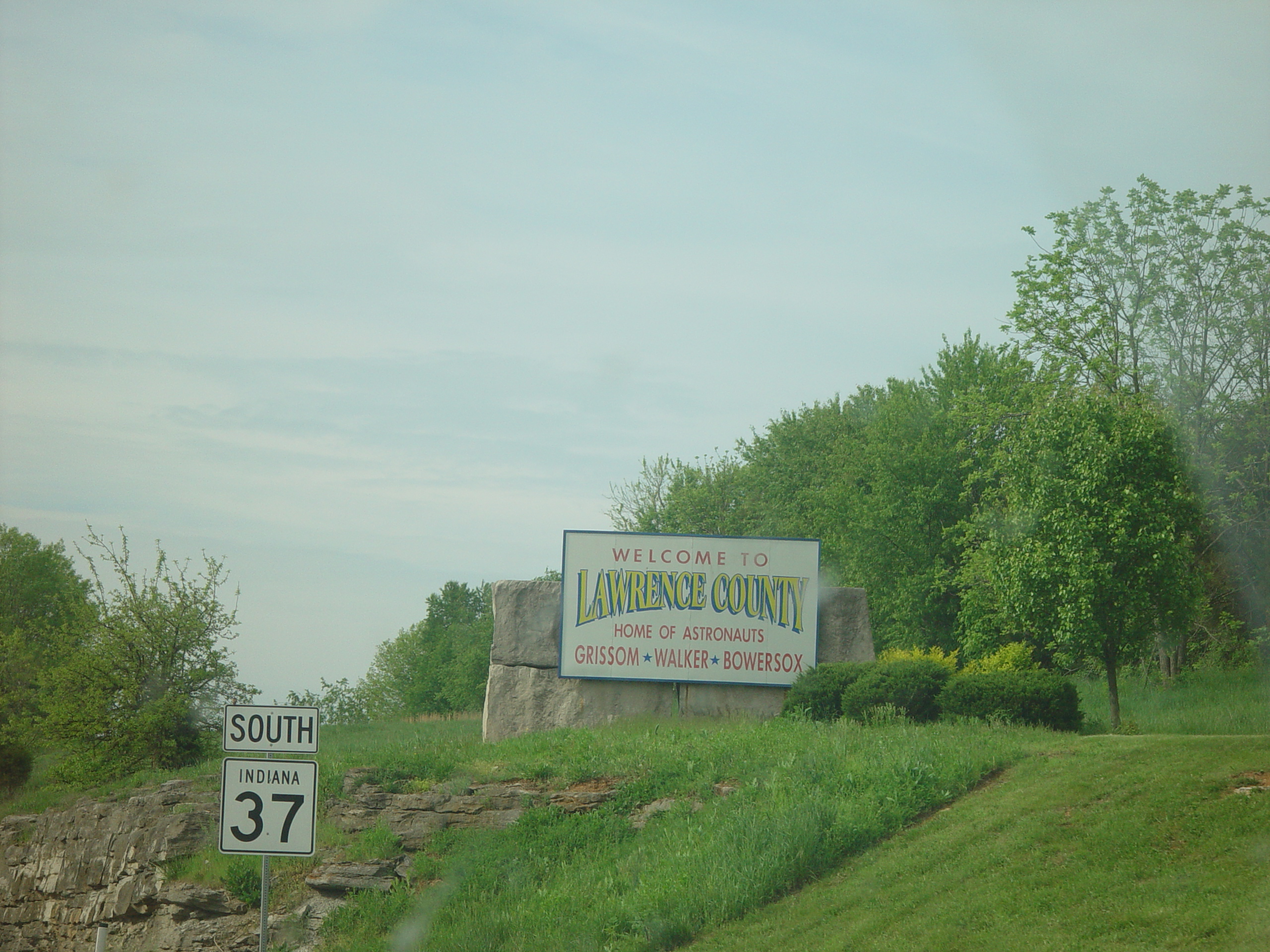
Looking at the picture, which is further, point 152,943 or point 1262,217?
point 1262,217


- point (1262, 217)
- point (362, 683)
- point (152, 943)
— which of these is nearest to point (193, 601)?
point (152, 943)

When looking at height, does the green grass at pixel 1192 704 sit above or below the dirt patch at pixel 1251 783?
below

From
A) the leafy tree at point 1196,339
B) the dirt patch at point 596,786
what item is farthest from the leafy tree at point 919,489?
the dirt patch at point 596,786

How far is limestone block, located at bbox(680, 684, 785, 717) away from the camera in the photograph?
782 inches

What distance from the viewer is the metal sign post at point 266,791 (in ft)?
33.9

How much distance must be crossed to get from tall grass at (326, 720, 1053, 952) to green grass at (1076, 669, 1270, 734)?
12.7ft

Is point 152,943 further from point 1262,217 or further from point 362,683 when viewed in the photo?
point 362,683

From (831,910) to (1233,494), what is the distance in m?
20.7

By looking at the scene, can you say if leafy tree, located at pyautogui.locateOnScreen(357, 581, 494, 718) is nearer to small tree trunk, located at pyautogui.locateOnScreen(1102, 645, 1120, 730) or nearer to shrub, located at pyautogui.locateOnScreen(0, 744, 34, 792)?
shrub, located at pyautogui.locateOnScreen(0, 744, 34, 792)

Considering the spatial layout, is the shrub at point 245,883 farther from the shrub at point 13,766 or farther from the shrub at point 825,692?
the shrub at point 13,766

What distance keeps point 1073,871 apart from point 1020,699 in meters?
6.27

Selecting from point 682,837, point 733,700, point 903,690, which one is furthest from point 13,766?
point 903,690

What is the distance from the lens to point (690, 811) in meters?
13.9

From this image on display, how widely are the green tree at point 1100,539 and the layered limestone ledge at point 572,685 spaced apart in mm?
3126
